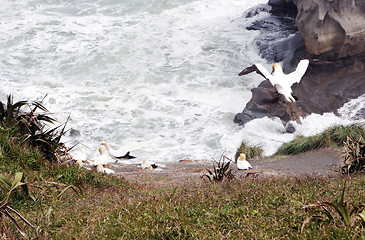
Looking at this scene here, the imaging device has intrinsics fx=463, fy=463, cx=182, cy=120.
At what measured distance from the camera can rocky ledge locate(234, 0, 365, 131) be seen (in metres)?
15.5

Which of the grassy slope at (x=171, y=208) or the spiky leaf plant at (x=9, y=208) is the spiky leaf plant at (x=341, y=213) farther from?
the spiky leaf plant at (x=9, y=208)

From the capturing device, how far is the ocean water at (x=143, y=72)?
15.7 metres

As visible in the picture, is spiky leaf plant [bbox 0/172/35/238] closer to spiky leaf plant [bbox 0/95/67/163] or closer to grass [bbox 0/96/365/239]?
grass [bbox 0/96/365/239]

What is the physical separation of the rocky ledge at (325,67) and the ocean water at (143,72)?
555 mm

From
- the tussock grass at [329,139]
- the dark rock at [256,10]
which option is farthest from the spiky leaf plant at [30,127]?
the dark rock at [256,10]

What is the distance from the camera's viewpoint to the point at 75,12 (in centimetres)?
3070

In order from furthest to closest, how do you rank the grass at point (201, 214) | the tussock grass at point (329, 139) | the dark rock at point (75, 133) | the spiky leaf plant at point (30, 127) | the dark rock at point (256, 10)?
the dark rock at point (256, 10) → the dark rock at point (75, 133) → the tussock grass at point (329, 139) → the spiky leaf plant at point (30, 127) → the grass at point (201, 214)

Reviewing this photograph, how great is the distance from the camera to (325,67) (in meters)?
16.6

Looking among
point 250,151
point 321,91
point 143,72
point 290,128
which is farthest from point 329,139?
point 143,72

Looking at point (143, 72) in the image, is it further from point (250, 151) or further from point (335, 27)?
point (250, 151)

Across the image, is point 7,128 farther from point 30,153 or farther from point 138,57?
point 138,57

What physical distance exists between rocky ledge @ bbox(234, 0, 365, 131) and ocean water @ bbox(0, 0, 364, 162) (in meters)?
0.56

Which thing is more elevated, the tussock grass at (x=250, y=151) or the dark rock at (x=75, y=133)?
the tussock grass at (x=250, y=151)

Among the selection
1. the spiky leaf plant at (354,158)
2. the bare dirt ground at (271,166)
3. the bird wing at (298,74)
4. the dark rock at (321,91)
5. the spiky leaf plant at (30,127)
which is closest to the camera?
the spiky leaf plant at (30,127)
